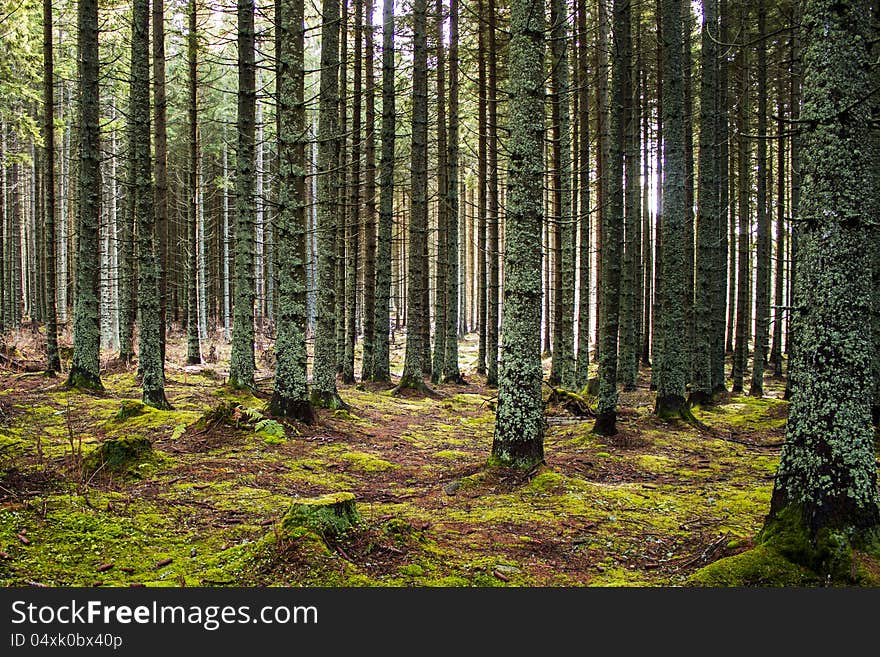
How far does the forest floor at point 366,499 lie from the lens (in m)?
4.49

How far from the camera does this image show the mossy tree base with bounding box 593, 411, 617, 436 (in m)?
10.1

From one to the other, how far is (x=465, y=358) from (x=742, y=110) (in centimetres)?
1778

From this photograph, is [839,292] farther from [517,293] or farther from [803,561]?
[517,293]

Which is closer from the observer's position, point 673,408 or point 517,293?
point 517,293

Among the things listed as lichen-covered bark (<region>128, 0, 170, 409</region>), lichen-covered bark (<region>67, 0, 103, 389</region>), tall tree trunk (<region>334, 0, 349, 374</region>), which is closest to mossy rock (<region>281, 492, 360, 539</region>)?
lichen-covered bark (<region>128, 0, 170, 409</region>)

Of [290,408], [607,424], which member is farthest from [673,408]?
[290,408]

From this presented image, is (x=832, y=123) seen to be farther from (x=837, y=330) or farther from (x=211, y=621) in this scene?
(x=211, y=621)

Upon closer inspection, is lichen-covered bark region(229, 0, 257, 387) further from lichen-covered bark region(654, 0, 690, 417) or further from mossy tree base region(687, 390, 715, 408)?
mossy tree base region(687, 390, 715, 408)

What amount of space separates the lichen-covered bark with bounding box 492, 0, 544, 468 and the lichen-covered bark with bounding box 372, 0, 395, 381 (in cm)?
777

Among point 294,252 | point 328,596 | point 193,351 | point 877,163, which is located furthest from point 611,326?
point 193,351

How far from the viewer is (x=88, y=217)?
1257cm

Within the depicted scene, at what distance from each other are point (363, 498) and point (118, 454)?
2924 millimetres

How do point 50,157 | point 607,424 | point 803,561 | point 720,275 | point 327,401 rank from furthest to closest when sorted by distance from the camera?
point 720,275
point 50,157
point 327,401
point 607,424
point 803,561

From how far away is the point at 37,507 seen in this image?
201 inches
